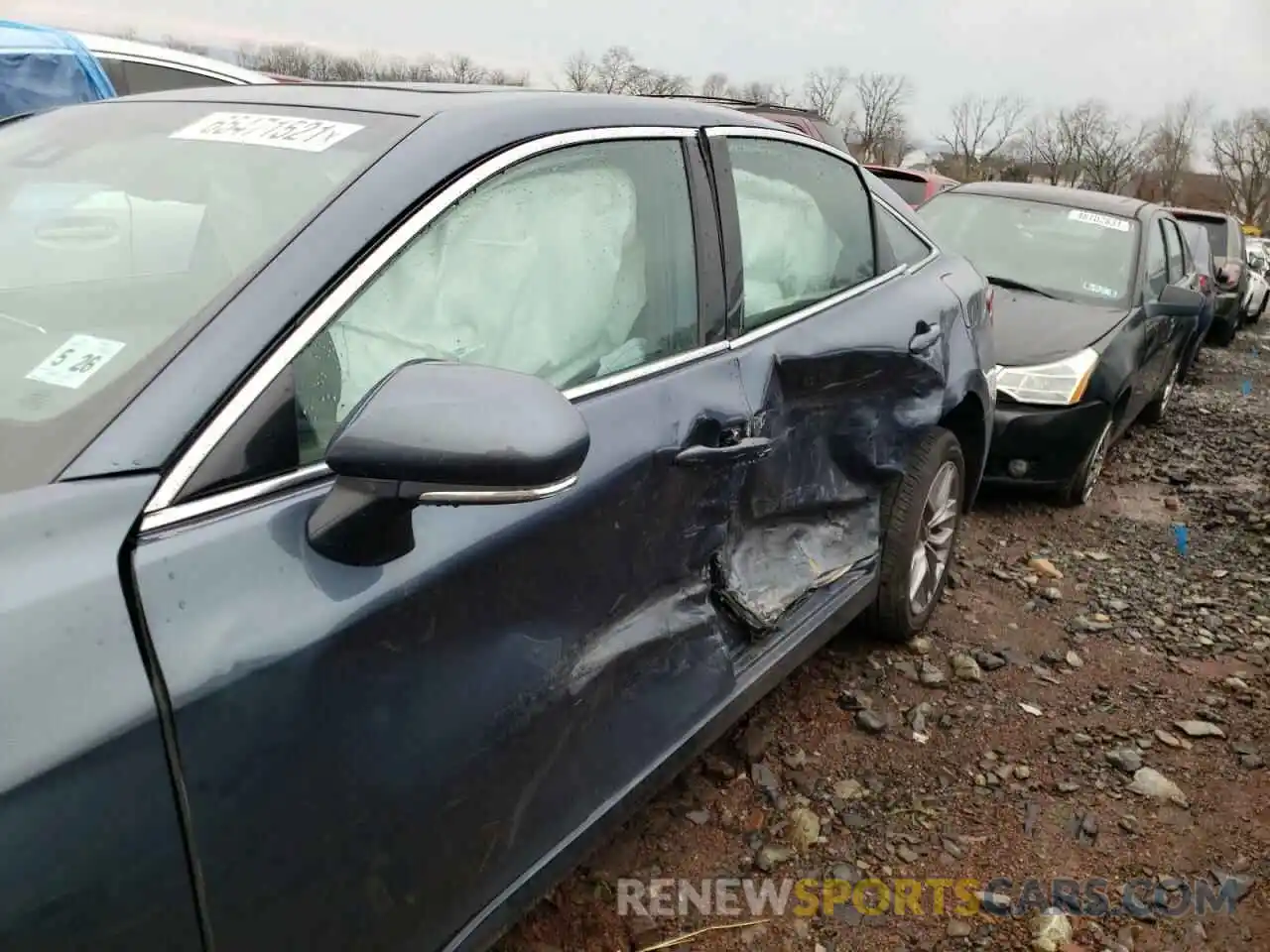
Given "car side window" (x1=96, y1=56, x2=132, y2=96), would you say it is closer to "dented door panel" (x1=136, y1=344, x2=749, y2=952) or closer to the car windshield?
"dented door panel" (x1=136, y1=344, x2=749, y2=952)

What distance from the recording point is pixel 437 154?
153 centimetres

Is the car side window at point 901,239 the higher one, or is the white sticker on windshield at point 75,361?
the white sticker on windshield at point 75,361

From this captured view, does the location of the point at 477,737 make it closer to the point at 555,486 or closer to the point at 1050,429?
the point at 555,486

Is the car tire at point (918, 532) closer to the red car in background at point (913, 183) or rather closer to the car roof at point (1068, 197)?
the car roof at point (1068, 197)

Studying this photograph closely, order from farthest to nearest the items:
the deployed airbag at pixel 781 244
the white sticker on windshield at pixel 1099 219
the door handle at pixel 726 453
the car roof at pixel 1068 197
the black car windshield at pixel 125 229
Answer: the car roof at pixel 1068 197
the white sticker on windshield at pixel 1099 219
the deployed airbag at pixel 781 244
the door handle at pixel 726 453
the black car windshield at pixel 125 229

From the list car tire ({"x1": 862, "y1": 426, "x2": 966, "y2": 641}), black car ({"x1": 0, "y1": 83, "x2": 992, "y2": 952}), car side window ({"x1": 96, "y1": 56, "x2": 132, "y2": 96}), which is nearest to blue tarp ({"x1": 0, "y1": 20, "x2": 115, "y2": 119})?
car side window ({"x1": 96, "y1": 56, "x2": 132, "y2": 96})

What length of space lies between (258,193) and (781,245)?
1379mm

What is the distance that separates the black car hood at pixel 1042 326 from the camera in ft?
15.4

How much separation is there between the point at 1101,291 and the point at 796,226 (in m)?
3.52

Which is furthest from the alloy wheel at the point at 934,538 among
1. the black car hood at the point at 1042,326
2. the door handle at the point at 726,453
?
the black car hood at the point at 1042,326

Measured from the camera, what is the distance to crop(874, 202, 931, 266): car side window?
3.08 metres

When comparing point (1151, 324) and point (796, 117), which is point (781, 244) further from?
point (796, 117)

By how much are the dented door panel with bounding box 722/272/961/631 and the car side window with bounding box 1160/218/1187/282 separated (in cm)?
419

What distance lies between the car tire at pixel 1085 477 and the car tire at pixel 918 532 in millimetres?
1546
